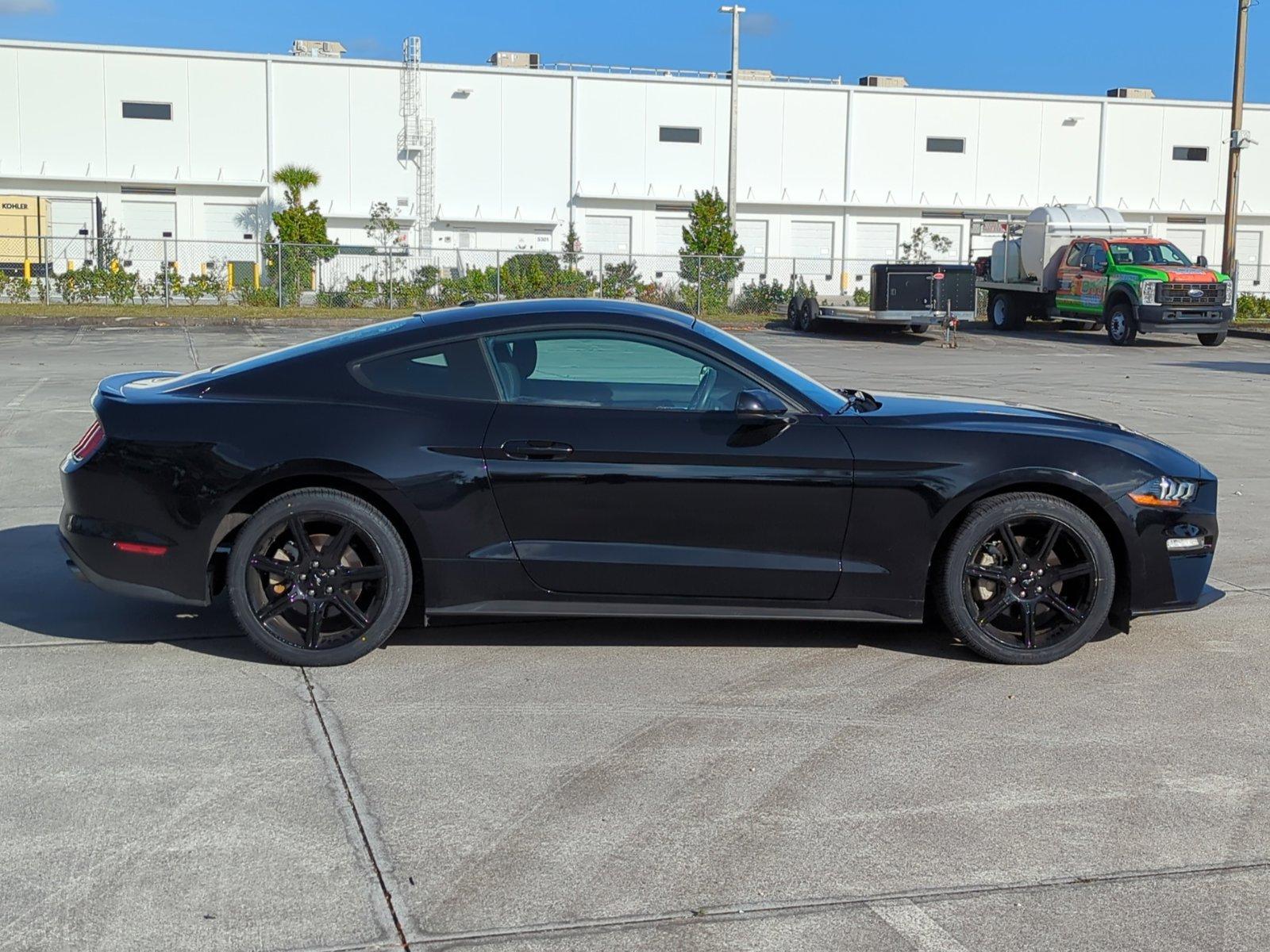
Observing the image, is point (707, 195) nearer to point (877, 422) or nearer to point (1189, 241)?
point (1189, 241)

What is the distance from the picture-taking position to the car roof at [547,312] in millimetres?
5816

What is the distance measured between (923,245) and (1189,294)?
73.0ft

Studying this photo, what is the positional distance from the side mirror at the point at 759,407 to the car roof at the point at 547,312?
1.57ft

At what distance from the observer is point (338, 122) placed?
46969mm

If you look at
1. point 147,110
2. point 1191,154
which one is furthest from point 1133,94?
point 147,110

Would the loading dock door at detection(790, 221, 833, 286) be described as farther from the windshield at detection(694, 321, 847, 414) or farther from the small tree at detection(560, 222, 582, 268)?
the windshield at detection(694, 321, 847, 414)

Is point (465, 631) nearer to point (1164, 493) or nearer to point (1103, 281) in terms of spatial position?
point (1164, 493)

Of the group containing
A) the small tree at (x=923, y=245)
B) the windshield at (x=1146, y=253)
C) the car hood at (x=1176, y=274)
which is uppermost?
the small tree at (x=923, y=245)

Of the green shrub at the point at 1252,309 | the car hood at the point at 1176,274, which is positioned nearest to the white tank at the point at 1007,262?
the car hood at the point at 1176,274

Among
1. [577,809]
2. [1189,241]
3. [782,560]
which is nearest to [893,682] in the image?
[782,560]

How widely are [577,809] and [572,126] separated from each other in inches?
1819

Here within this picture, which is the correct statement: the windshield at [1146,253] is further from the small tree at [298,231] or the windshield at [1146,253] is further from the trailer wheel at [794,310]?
the small tree at [298,231]

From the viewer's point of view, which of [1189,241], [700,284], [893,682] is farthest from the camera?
[1189,241]

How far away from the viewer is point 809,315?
33.1 m
